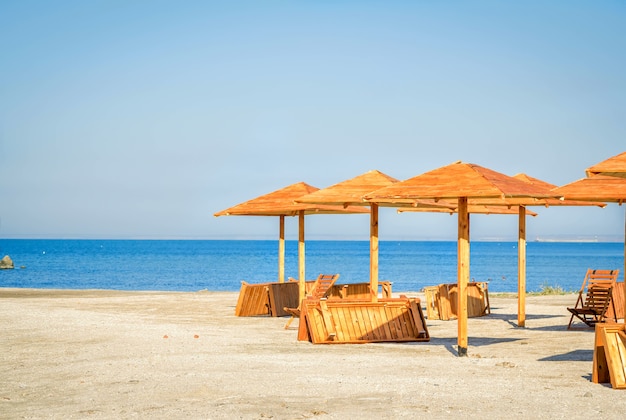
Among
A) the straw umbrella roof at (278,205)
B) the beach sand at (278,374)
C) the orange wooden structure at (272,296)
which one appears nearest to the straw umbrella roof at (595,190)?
the beach sand at (278,374)

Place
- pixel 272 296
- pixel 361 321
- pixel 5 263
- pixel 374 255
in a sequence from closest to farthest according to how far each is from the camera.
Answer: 1. pixel 361 321
2. pixel 374 255
3. pixel 272 296
4. pixel 5 263

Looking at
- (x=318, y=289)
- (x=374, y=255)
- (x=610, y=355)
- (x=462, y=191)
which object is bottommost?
(x=610, y=355)

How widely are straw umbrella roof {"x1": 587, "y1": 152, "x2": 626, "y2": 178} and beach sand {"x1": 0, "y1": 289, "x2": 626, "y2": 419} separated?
203cm

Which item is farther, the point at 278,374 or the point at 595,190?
the point at 595,190

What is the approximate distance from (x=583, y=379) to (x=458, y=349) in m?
A: 2.10

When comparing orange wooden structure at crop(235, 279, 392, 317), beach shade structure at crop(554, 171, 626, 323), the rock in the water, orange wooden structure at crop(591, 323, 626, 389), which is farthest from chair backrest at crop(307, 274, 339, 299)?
the rock in the water

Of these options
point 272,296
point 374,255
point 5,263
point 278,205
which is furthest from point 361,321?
point 5,263

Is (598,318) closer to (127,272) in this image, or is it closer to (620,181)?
(620,181)

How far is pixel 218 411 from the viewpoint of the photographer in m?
7.15

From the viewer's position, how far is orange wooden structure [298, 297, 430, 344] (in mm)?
11992

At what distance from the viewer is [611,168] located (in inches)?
318

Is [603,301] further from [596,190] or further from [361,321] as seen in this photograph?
[361,321]

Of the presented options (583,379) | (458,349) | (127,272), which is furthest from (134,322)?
(127,272)

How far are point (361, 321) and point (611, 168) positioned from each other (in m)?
5.01
